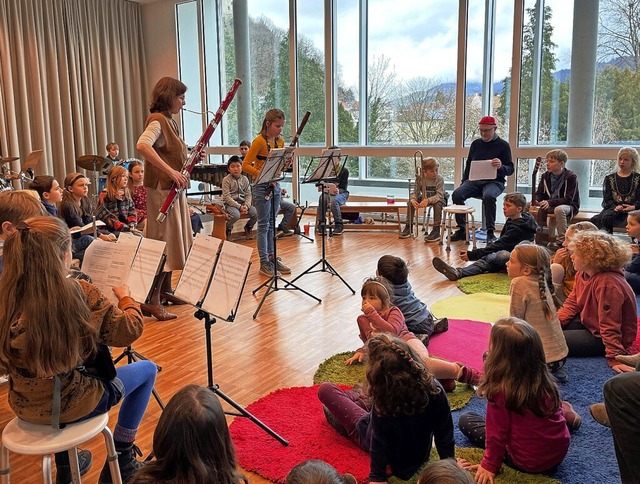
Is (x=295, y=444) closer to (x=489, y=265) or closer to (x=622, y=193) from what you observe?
(x=489, y=265)

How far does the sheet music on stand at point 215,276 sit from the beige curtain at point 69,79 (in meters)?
7.35

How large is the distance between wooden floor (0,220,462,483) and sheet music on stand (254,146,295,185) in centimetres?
97

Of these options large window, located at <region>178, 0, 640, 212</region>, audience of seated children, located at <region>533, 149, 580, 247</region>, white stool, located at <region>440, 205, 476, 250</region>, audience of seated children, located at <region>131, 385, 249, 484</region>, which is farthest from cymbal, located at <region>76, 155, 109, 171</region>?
audience of seated children, located at <region>131, 385, 249, 484</region>

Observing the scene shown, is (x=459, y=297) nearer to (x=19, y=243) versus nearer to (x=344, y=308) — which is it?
(x=344, y=308)

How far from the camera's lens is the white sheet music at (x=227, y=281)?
2.17m

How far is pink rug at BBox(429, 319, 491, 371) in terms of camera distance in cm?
320

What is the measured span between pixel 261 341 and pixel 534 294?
66.6 inches

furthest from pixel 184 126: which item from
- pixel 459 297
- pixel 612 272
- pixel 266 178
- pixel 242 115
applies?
pixel 612 272

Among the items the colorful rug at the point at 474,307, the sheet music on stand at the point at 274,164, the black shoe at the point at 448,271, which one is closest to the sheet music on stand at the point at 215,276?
the sheet music on stand at the point at 274,164

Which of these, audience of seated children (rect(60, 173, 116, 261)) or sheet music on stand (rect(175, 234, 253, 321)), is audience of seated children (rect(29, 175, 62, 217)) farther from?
sheet music on stand (rect(175, 234, 253, 321))

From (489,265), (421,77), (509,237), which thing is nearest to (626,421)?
(489,265)

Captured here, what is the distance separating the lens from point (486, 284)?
4.75 m

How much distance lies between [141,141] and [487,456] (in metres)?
2.62

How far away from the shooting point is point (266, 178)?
13.7 ft
